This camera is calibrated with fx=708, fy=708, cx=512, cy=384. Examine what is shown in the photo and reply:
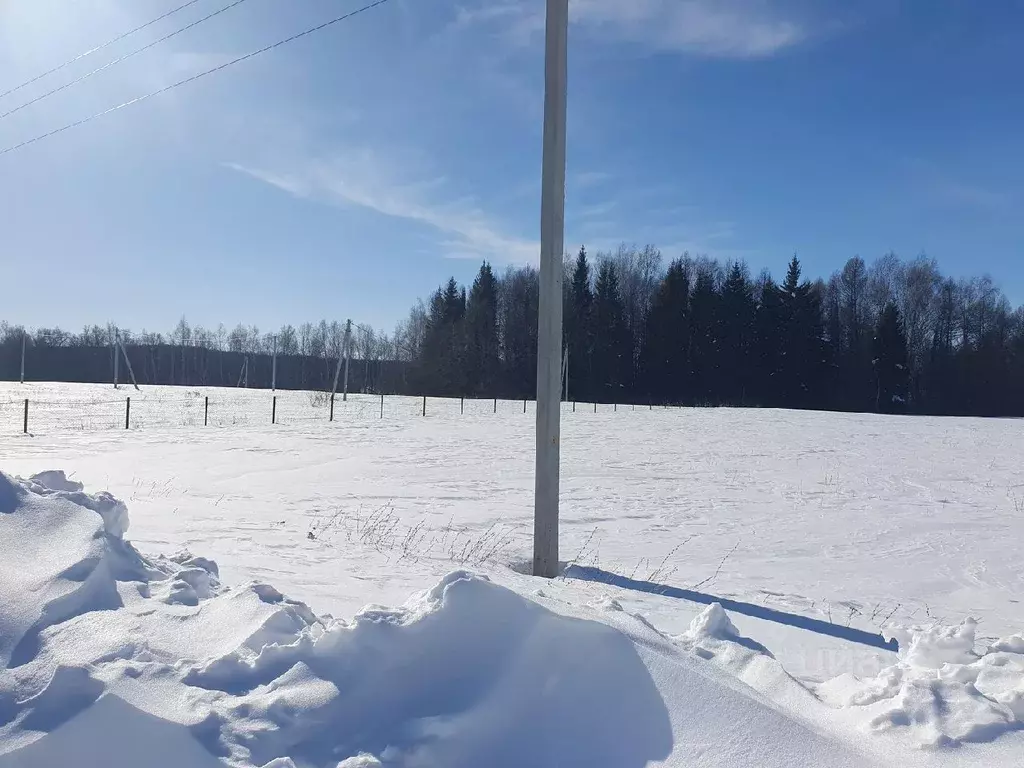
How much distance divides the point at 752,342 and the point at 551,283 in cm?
5465

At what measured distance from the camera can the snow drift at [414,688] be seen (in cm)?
232

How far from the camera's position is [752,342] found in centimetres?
5747

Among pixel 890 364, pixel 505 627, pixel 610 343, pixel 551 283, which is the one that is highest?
pixel 610 343

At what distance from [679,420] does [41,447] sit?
913 inches

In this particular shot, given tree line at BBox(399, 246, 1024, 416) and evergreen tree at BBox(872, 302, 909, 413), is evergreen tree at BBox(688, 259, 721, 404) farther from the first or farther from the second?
evergreen tree at BBox(872, 302, 909, 413)

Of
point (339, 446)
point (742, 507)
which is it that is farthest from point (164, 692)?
point (339, 446)

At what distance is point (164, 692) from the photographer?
2.48 metres

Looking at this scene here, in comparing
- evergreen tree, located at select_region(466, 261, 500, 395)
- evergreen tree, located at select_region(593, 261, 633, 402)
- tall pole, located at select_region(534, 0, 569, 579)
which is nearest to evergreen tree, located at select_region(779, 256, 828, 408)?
evergreen tree, located at select_region(593, 261, 633, 402)

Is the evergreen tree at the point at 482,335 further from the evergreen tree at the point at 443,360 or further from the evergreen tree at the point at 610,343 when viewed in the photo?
the evergreen tree at the point at 610,343

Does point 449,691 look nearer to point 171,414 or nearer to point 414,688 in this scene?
point 414,688

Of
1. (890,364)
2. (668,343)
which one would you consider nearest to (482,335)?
(668,343)

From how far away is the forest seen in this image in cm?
5478

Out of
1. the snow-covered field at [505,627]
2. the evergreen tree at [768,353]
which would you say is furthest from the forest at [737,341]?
the snow-covered field at [505,627]

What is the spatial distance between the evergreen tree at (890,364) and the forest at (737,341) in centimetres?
11
